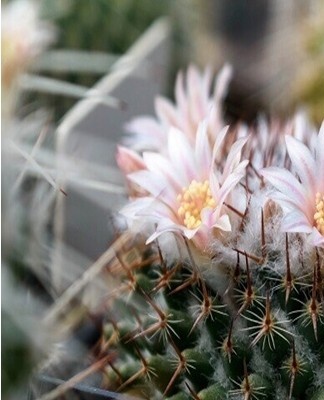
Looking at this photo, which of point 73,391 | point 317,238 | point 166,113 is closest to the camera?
point 317,238

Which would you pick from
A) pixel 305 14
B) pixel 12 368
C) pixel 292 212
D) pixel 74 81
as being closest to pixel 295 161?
pixel 292 212

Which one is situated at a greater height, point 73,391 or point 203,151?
point 203,151

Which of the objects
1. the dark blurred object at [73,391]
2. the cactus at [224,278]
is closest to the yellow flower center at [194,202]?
the cactus at [224,278]

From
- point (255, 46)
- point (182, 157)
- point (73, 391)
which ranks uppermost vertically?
point (182, 157)

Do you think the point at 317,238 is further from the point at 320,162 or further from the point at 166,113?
the point at 166,113

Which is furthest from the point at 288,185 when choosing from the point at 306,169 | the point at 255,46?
the point at 255,46

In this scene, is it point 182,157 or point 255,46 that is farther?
point 255,46
